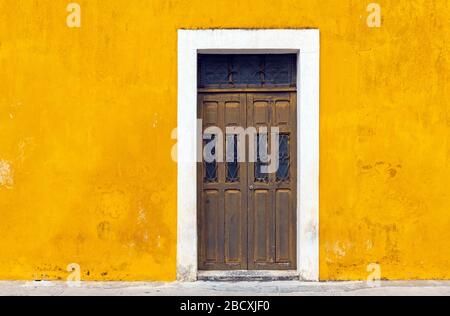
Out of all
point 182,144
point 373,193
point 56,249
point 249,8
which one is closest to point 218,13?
point 249,8

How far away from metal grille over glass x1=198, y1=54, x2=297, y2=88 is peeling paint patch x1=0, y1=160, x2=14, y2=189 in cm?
220

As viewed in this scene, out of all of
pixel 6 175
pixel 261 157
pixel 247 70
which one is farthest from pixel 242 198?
pixel 6 175

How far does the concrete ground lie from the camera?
24.4 feet

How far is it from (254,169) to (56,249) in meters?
2.25

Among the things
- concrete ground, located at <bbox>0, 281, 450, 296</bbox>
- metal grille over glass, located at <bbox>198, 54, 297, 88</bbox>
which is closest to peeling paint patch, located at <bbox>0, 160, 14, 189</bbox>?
concrete ground, located at <bbox>0, 281, 450, 296</bbox>

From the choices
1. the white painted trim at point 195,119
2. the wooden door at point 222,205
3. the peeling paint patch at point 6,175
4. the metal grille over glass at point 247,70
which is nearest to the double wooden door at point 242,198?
the wooden door at point 222,205

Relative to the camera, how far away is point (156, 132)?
25.9 ft

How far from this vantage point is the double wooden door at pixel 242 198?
8.12 meters

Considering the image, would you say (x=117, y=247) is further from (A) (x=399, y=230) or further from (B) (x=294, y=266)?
(A) (x=399, y=230)

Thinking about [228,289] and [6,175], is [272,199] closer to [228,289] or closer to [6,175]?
[228,289]

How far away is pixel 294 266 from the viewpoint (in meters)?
8.16

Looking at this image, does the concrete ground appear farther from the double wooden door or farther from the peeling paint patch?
the peeling paint patch

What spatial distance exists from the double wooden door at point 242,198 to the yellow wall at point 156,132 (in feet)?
1.28

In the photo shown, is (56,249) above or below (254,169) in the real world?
below
